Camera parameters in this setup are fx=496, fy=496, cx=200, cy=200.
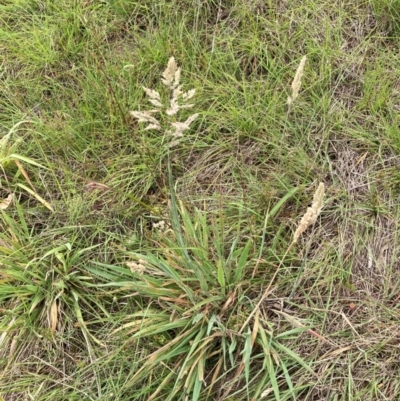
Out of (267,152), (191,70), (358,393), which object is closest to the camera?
(358,393)

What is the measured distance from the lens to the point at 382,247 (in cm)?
187

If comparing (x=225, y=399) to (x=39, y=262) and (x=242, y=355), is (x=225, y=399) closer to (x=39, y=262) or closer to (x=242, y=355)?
(x=242, y=355)

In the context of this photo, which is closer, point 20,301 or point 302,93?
point 20,301

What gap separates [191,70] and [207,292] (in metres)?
1.02

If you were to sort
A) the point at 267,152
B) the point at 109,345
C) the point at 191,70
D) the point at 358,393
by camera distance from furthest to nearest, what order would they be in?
the point at 191,70
the point at 267,152
the point at 109,345
the point at 358,393

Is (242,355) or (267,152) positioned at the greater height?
(267,152)

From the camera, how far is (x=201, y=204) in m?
2.02

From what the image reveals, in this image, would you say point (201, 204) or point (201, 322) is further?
point (201, 204)

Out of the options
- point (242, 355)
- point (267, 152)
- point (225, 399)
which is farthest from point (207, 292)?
point (267, 152)

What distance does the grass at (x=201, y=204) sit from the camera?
172 cm

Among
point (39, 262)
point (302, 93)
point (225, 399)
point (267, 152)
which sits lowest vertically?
point (225, 399)

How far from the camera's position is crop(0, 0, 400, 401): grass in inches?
67.6

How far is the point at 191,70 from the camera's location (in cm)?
220

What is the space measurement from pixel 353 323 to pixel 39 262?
119 cm
